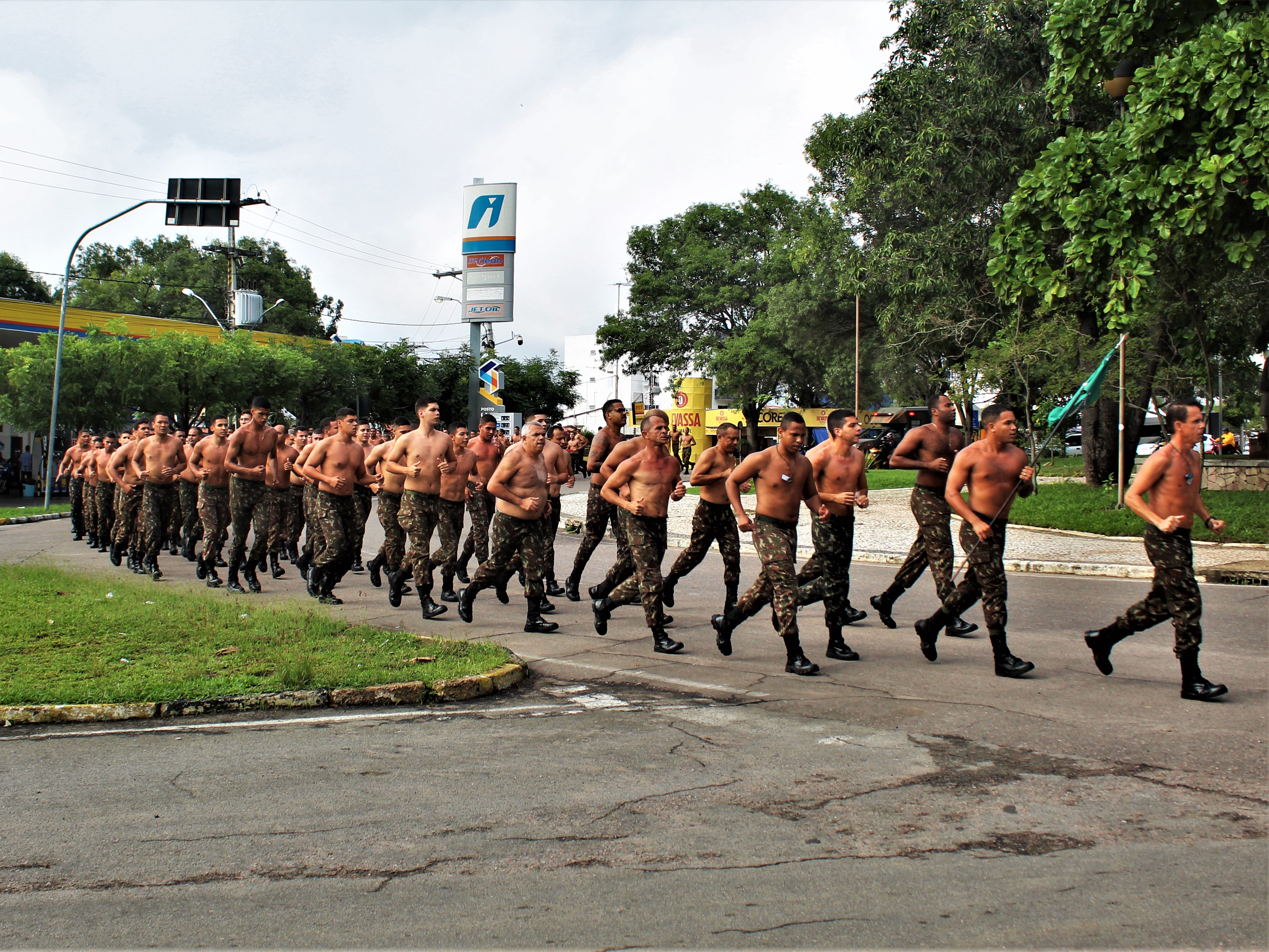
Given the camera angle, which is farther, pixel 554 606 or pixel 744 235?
pixel 744 235

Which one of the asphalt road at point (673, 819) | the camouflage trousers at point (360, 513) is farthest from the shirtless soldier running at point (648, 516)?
the camouflage trousers at point (360, 513)

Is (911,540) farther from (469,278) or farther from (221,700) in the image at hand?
(469,278)

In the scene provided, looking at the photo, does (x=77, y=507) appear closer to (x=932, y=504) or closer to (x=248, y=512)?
(x=248, y=512)

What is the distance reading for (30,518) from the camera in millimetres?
25500

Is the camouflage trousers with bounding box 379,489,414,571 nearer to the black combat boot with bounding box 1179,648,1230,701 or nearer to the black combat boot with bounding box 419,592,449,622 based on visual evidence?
the black combat boot with bounding box 419,592,449,622

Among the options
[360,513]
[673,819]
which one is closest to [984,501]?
[673,819]

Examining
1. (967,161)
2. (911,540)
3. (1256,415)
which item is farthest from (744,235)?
(911,540)

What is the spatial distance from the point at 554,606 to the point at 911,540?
29.1 feet

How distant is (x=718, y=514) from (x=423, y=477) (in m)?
2.95

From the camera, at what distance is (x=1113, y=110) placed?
21516 millimetres

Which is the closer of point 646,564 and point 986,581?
point 986,581

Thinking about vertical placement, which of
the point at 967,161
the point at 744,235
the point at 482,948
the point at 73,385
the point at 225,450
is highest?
the point at 744,235

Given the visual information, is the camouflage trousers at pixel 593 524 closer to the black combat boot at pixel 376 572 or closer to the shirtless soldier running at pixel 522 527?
the shirtless soldier running at pixel 522 527

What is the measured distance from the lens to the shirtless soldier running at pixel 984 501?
7.69 metres
